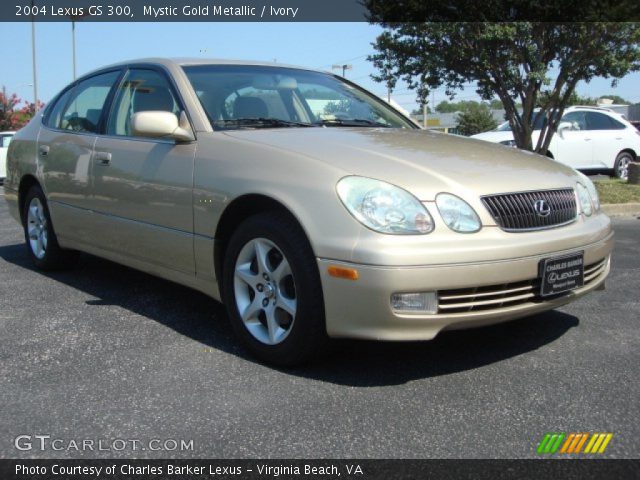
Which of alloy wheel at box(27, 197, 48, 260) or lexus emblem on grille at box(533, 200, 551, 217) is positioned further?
alloy wheel at box(27, 197, 48, 260)

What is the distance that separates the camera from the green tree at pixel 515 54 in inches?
448

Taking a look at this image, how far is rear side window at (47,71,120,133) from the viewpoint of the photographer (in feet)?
15.9

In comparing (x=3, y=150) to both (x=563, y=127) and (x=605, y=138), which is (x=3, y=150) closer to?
(x=563, y=127)

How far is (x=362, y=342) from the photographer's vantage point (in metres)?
3.75

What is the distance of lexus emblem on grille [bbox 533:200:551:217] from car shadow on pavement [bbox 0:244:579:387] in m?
0.73

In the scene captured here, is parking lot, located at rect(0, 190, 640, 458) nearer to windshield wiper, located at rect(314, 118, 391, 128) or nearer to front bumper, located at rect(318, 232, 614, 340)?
front bumper, located at rect(318, 232, 614, 340)

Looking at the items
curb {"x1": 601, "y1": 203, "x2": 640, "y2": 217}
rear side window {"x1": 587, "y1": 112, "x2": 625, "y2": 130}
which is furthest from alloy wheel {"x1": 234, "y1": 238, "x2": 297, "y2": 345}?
rear side window {"x1": 587, "y1": 112, "x2": 625, "y2": 130}

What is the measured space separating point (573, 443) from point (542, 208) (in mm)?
1179

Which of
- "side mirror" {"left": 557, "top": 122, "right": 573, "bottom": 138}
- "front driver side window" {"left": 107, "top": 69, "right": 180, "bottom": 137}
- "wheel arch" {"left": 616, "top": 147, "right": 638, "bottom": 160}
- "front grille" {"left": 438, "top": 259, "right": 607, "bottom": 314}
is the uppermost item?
"front driver side window" {"left": 107, "top": 69, "right": 180, "bottom": 137}

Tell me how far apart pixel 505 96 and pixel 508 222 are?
32.8 feet

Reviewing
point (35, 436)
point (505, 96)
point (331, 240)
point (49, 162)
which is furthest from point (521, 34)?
point (35, 436)

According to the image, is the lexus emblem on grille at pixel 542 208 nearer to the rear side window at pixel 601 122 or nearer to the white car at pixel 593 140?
the white car at pixel 593 140

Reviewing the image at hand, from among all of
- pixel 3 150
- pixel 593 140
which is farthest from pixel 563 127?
pixel 3 150
